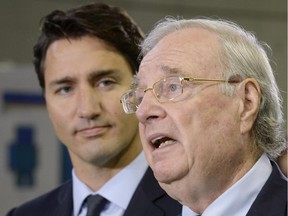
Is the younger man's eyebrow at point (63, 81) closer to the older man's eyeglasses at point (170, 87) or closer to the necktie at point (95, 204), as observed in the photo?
the necktie at point (95, 204)

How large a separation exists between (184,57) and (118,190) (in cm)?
73

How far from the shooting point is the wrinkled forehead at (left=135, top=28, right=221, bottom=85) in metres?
1.64

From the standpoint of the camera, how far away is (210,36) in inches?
66.4

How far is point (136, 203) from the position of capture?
7.04ft

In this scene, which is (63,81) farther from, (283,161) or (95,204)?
(283,161)

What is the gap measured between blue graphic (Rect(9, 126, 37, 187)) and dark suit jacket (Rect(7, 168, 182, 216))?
1.19 metres

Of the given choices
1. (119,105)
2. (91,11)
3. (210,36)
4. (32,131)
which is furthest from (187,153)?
(32,131)

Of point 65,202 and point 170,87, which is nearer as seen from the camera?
point 170,87

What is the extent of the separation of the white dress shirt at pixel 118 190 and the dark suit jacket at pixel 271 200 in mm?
708

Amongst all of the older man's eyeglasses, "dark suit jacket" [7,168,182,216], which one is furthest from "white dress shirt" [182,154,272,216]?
"dark suit jacket" [7,168,182,216]

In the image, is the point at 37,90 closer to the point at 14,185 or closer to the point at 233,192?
the point at 14,185

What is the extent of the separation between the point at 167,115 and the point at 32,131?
2197 mm

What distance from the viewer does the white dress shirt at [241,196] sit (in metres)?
1.60

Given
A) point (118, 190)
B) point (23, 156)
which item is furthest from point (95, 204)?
point (23, 156)
